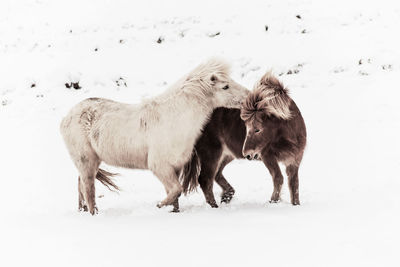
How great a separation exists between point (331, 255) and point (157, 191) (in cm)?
442

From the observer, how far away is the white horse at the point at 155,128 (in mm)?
5645

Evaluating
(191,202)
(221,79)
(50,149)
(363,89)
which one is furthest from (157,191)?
(363,89)

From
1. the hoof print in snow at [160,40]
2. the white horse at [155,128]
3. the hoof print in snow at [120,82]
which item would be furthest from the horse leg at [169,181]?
the hoof print in snow at [160,40]

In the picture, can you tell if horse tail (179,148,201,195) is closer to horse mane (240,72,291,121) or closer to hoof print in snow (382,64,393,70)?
horse mane (240,72,291,121)

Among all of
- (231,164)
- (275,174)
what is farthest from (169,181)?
(231,164)

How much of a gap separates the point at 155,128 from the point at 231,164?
158 inches

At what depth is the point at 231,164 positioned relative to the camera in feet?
31.3

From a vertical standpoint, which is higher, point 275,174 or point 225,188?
point 275,174

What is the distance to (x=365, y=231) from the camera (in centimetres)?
429

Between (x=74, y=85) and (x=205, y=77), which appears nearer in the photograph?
(x=205, y=77)

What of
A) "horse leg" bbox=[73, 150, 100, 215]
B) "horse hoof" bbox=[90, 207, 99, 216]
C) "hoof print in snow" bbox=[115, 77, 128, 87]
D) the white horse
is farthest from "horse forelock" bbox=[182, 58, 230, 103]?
"hoof print in snow" bbox=[115, 77, 128, 87]

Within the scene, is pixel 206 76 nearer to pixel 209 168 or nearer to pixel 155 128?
pixel 155 128

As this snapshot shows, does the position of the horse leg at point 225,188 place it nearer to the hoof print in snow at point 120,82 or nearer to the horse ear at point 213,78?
the horse ear at point 213,78

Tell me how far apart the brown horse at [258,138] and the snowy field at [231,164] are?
1.16ft
